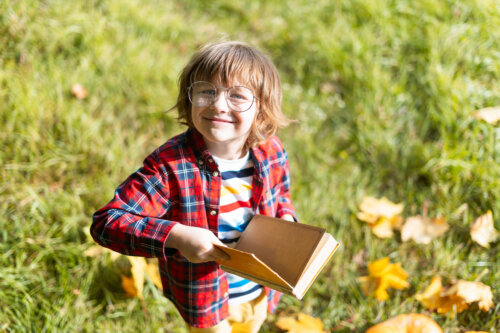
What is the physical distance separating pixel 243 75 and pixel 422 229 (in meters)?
1.43

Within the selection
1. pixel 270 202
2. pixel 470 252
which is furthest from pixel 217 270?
pixel 470 252

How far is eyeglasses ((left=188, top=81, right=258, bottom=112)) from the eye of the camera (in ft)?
4.74

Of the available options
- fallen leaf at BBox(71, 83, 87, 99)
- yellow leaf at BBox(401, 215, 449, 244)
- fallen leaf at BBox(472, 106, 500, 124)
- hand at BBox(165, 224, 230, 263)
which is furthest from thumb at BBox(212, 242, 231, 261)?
fallen leaf at BBox(472, 106, 500, 124)

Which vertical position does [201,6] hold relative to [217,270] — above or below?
above

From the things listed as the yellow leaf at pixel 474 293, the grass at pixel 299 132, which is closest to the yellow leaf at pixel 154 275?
the grass at pixel 299 132

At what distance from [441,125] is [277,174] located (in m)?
1.45

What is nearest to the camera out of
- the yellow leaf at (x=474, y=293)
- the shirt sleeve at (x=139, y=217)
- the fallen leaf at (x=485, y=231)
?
the shirt sleeve at (x=139, y=217)

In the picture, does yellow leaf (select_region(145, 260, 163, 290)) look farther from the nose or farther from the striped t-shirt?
the nose

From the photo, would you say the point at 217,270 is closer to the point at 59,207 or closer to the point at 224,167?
the point at 224,167

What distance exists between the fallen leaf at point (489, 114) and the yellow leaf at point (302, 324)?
149 cm

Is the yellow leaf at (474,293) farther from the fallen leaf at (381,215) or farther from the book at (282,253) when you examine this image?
the book at (282,253)

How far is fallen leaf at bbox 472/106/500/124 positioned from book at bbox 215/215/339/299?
1566 mm

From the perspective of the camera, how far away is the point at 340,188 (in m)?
2.58

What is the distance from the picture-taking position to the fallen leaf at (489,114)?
2.42 meters
